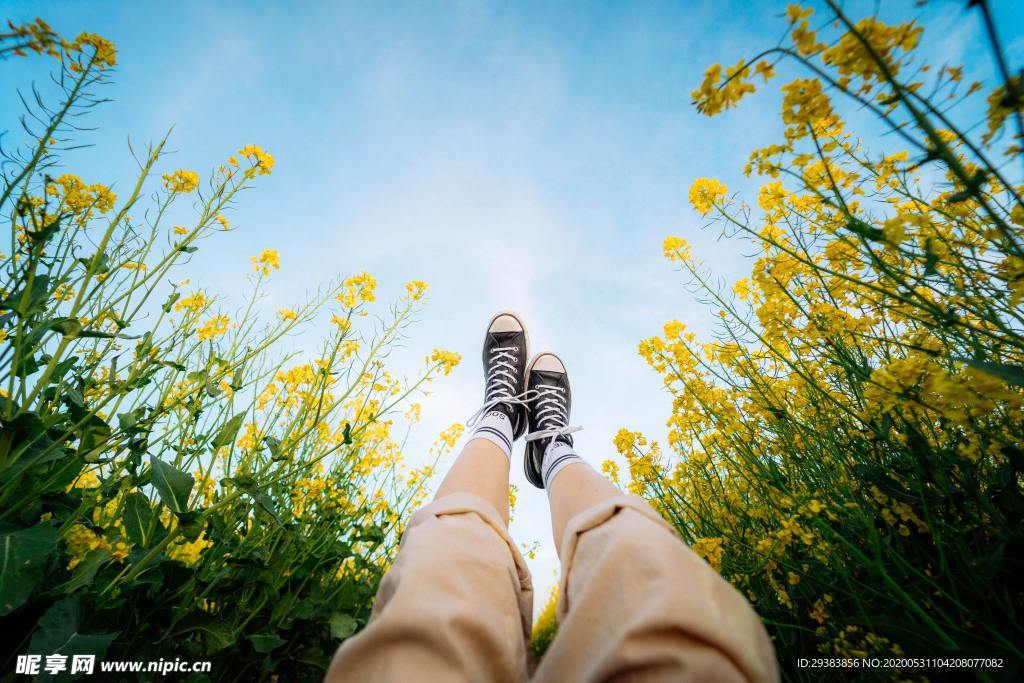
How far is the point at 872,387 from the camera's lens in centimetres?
81

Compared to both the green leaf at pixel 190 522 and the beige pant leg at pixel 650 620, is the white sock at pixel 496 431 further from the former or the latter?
the green leaf at pixel 190 522

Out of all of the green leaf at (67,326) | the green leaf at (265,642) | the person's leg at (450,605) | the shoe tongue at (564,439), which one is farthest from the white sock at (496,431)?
the green leaf at (67,326)

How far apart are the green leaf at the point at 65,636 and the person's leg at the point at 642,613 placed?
878 mm

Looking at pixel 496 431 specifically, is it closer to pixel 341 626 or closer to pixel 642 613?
pixel 341 626

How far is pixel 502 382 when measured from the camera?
244 cm

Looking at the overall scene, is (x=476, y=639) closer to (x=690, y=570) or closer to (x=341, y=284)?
(x=690, y=570)

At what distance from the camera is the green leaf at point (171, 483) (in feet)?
3.11

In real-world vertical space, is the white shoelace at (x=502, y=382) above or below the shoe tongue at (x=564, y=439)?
above

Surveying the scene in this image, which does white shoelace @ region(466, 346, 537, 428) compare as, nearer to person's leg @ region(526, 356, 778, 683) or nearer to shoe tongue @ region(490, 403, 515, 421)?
shoe tongue @ region(490, 403, 515, 421)

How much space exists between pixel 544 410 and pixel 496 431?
57 cm

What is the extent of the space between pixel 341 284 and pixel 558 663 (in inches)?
57.3

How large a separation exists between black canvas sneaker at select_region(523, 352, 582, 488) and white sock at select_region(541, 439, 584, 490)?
0.05m

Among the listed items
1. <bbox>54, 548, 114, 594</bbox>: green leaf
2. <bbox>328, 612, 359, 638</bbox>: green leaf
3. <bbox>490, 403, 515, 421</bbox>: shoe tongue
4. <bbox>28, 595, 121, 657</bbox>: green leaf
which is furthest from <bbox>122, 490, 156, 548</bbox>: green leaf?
<bbox>490, 403, 515, 421</bbox>: shoe tongue

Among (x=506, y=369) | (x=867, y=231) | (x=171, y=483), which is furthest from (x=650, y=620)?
(x=506, y=369)
